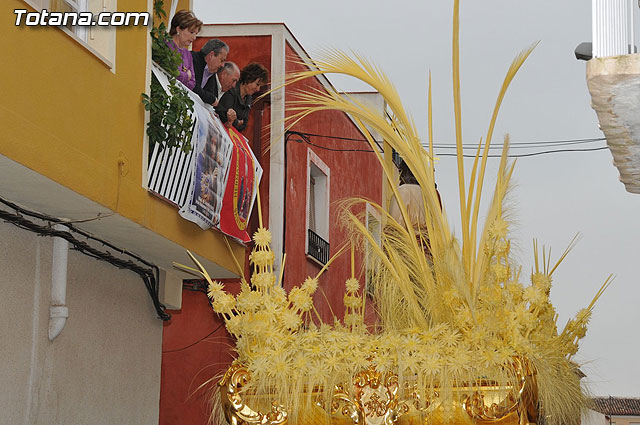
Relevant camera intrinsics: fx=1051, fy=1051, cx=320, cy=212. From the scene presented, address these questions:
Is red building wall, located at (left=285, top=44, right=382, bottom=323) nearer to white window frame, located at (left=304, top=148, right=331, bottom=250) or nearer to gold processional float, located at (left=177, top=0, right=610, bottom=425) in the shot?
white window frame, located at (left=304, top=148, right=331, bottom=250)

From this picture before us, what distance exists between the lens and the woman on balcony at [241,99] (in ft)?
37.6

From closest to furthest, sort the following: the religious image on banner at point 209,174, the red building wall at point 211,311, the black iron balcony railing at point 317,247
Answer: the religious image on banner at point 209,174, the red building wall at point 211,311, the black iron balcony railing at point 317,247

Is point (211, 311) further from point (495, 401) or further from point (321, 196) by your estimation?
point (495, 401)

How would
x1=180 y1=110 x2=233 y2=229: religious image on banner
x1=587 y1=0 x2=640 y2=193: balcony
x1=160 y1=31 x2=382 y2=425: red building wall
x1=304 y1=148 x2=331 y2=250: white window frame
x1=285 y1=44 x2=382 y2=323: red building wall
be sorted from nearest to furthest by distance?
x1=587 y1=0 x2=640 y2=193: balcony < x1=180 y1=110 x2=233 y2=229: religious image on banner < x1=160 y1=31 x2=382 y2=425: red building wall < x1=285 y1=44 x2=382 y2=323: red building wall < x1=304 y1=148 x2=331 y2=250: white window frame

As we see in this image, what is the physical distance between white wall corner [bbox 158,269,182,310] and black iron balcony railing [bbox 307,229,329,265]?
14.3 feet

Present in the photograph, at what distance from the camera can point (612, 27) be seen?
5.06 meters

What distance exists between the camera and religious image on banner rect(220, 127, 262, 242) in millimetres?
11273

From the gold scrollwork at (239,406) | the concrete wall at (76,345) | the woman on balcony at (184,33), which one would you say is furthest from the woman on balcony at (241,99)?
the gold scrollwork at (239,406)

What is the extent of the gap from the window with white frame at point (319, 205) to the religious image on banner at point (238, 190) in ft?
14.7

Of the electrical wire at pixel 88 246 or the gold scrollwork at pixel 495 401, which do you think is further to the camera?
the electrical wire at pixel 88 246

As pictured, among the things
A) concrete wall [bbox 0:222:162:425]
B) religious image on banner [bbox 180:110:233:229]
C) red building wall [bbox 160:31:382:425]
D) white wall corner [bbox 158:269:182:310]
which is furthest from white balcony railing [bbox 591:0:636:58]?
red building wall [bbox 160:31:382:425]

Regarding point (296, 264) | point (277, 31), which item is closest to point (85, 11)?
point (277, 31)

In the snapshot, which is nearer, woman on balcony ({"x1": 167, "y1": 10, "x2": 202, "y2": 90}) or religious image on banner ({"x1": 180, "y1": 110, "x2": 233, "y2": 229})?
religious image on banner ({"x1": 180, "y1": 110, "x2": 233, "y2": 229})

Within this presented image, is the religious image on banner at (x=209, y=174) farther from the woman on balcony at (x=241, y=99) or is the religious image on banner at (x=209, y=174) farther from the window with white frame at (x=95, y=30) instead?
the window with white frame at (x=95, y=30)
